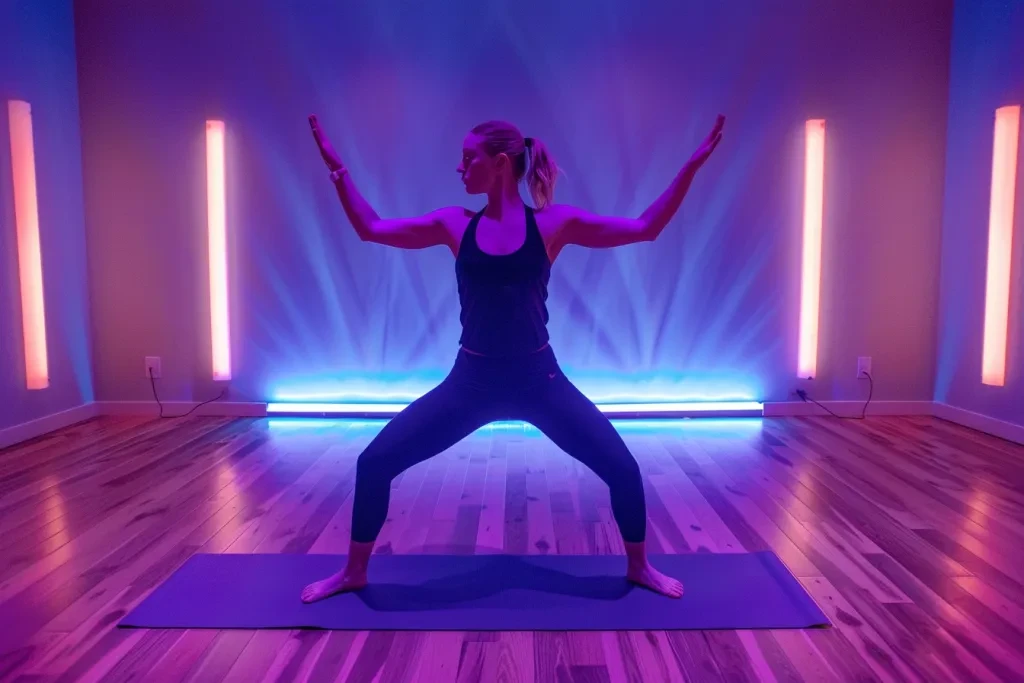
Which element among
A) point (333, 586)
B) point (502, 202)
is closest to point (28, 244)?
point (333, 586)

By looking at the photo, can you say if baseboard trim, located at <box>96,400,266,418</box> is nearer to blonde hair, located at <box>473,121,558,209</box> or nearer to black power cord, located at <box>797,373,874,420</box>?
blonde hair, located at <box>473,121,558,209</box>

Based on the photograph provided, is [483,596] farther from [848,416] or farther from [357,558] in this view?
[848,416]

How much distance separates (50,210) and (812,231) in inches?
182

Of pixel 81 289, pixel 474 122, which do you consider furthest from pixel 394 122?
pixel 81 289

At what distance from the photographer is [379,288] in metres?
4.72

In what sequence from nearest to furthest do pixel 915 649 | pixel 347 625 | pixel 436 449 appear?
pixel 915 649, pixel 347 625, pixel 436 449

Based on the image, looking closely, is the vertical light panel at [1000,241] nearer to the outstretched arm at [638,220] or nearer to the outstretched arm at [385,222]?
the outstretched arm at [638,220]

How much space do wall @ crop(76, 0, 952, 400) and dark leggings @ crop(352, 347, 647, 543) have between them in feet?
8.88

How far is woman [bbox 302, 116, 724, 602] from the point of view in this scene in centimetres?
199

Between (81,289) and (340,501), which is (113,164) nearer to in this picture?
(81,289)

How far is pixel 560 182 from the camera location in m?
4.64

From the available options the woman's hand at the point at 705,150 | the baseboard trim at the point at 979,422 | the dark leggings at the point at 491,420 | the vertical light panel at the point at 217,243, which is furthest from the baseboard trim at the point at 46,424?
the baseboard trim at the point at 979,422

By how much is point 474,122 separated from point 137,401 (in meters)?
2.83

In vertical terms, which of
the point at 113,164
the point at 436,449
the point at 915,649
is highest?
the point at 113,164
